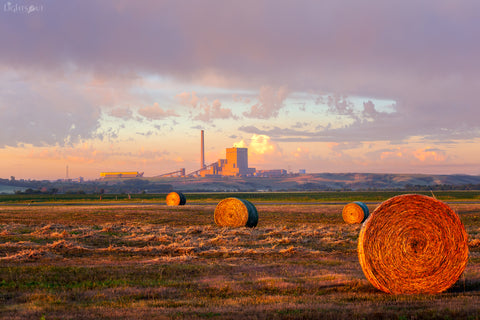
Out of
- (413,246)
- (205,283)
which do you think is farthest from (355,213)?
(205,283)

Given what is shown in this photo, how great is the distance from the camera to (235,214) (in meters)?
33.7

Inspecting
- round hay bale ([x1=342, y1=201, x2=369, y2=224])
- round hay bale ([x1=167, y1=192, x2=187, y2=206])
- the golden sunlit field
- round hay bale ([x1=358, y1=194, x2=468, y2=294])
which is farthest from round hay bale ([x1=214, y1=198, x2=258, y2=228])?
round hay bale ([x1=167, y1=192, x2=187, y2=206])

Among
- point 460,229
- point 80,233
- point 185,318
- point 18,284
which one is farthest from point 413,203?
point 80,233

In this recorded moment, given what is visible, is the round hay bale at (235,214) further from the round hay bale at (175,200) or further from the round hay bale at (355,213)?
the round hay bale at (175,200)

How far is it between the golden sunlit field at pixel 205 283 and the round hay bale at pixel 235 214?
27.9ft

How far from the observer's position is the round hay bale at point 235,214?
33188 mm

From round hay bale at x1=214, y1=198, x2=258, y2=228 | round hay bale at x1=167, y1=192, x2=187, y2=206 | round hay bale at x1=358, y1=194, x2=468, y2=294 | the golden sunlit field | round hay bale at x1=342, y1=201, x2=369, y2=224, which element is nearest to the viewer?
the golden sunlit field

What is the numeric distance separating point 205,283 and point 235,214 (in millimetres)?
19716

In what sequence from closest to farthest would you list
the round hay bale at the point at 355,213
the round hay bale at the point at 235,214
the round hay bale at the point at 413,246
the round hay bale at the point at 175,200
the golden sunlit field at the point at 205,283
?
the golden sunlit field at the point at 205,283
the round hay bale at the point at 413,246
the round hay bale at the point at 235,214
the round hay bale at the point at 355,213
the round hay bale at the point at 175,200

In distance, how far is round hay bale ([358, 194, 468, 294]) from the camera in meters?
12.9

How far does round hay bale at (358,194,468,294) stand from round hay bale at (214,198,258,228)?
65.5 feet

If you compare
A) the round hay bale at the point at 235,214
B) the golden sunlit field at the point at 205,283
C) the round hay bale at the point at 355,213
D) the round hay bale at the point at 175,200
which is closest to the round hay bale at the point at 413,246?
the golden sunlit field at the point at 205,283

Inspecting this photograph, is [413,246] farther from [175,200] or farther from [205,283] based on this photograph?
[175,200]

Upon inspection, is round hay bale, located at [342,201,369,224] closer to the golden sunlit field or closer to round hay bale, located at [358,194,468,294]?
the golden sunlit field
